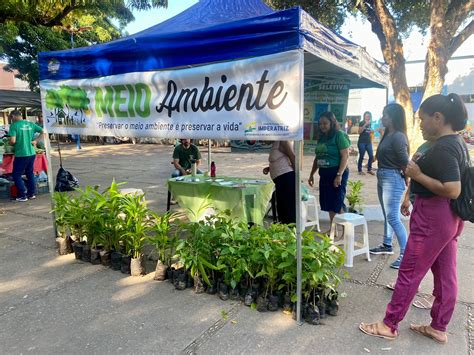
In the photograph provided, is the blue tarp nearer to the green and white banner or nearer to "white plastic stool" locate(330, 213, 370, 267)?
the green and white banner

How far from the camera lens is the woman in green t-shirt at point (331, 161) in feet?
14.3

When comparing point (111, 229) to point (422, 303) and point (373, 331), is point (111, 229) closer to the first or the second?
point (373, 331)

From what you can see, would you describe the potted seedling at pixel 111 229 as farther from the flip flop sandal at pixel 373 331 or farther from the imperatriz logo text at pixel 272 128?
the flip flop sandal at pixel 373 331

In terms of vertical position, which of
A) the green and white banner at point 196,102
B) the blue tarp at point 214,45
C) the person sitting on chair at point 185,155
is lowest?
the person sitting on chair at point 185,155

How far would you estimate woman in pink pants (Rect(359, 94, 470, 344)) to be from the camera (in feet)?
7.40

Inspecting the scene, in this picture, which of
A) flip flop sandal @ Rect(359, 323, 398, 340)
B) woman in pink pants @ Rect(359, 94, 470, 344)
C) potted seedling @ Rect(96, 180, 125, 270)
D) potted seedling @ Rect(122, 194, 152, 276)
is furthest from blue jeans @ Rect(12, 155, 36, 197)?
woman in pink pants @ Rect(359, 94, 470, 344)

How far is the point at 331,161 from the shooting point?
4.42 m

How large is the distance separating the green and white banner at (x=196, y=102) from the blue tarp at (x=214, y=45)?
0.27 feet

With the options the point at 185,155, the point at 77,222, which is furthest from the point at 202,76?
the point at 185,155

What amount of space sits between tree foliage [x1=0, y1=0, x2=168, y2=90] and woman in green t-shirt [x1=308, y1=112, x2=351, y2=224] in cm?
793

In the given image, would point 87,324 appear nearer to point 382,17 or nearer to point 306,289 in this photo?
point 306,289

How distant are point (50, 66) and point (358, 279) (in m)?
4.25

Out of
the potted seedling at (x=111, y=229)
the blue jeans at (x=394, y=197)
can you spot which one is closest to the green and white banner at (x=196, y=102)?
the potted seedling at (x=111, y=229)

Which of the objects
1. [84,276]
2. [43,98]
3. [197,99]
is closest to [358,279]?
[197,99]
